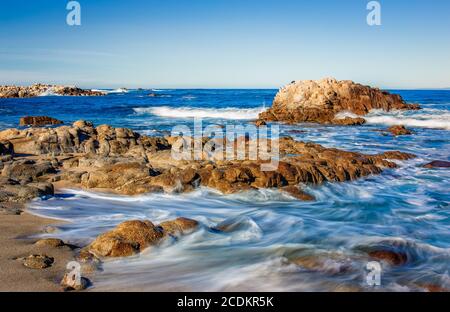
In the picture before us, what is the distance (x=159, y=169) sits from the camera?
9.37 metres

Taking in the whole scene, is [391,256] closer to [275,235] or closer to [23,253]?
[275,235]

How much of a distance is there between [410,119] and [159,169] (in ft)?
74.2

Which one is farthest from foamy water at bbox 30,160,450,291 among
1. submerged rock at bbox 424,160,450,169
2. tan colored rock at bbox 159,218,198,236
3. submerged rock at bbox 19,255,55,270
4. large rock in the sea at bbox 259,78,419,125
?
large rock in the sea at bbox 259,78,419,125

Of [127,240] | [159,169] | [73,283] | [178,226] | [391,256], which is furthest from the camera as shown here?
[159,169]

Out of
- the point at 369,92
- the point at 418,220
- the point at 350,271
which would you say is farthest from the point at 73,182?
the point at 369,92

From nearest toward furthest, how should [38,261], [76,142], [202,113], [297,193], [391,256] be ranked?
[38,261], [391,256], [297,193], [76,142], [202,113]

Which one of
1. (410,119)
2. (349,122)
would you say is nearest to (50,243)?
(349,122)

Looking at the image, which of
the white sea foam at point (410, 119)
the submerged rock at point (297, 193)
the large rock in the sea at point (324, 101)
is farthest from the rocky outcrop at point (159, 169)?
the large rock in the sea at point (324, 101)

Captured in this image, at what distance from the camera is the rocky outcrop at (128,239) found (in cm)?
480

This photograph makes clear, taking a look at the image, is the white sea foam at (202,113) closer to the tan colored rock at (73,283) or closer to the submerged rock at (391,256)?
the submerged rock at (391,256)

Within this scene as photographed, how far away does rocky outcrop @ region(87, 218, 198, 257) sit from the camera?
480 centimetres

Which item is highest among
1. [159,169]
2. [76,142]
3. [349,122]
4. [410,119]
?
[410,119]

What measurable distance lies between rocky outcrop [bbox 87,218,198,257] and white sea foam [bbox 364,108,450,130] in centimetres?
2281

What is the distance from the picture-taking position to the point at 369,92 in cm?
3138
